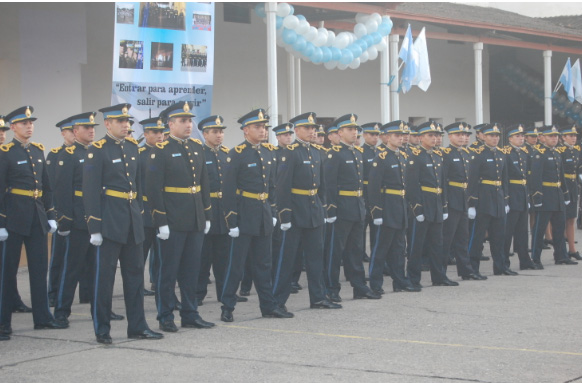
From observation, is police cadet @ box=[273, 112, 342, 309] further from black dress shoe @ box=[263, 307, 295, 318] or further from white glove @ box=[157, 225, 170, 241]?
white glove @ box=[157, 225, 170, 241]

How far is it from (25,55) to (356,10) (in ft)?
20.6

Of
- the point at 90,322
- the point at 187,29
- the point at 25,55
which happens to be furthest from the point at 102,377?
the point at 25,55

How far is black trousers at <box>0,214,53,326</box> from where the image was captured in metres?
8.19

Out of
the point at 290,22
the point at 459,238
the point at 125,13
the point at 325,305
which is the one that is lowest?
the point at 325,305

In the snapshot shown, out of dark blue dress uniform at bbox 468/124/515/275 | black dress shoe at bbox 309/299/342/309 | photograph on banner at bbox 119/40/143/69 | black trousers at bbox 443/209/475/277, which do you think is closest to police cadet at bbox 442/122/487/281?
black trousers at bbox 443/209/475/277

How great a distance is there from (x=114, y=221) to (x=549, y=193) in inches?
290

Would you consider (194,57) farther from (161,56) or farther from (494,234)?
(494,234)

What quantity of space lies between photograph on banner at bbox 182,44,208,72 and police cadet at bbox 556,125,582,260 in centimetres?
554

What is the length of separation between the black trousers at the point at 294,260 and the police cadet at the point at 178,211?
3.37 ft

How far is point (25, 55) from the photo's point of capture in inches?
591

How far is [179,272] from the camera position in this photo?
821cm

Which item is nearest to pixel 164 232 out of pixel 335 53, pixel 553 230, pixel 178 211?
pixel 178 211

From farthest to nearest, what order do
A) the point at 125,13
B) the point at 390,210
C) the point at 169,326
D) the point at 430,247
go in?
the point at 125,13 < the point at 430,247 < the point at 390,210 < the point at 169,326

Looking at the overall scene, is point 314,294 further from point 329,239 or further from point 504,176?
point 504,176
